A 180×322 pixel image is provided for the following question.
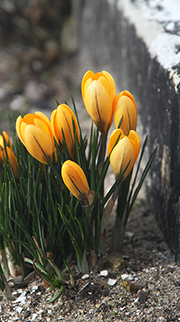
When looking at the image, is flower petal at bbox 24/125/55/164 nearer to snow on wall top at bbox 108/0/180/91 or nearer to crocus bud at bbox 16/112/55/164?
crocus bud at bbox 16/112/55/164

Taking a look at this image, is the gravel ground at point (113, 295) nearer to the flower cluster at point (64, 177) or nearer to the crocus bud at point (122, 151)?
the flower cluster at point (64, 177)

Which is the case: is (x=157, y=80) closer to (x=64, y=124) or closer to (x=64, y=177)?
(x=64, y=124)

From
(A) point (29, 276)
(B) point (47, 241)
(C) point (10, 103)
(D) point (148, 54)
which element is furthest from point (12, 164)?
(C) point (10, 103)

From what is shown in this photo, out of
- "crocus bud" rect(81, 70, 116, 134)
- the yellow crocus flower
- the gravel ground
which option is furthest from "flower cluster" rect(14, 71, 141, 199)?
the gravel ground

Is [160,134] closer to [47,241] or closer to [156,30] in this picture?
[156,30]

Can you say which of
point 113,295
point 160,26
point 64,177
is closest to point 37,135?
point 64,177
